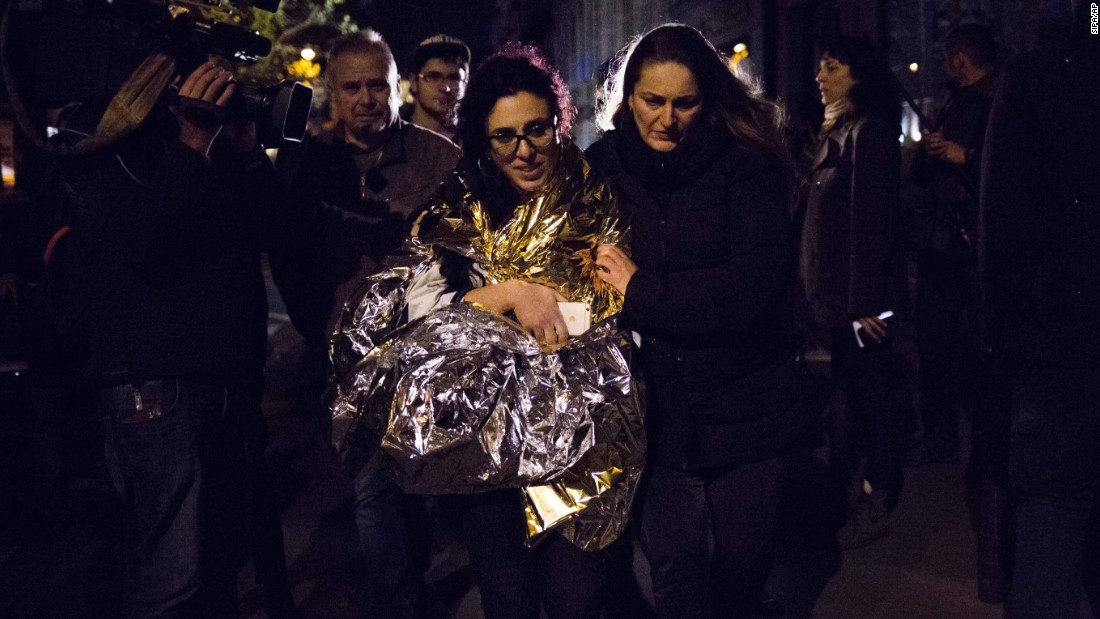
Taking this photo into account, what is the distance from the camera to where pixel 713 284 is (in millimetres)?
2375

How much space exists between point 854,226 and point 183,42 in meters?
2.90

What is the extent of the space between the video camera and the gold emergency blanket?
0.87 m

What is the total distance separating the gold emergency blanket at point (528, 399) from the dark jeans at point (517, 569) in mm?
207

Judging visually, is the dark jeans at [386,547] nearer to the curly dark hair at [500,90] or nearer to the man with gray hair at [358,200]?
the man with gray hair at [358,200]

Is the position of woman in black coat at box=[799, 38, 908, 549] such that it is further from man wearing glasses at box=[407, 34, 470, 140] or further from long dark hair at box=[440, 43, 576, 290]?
long dark hair at box=[440, 43, 576, 290]

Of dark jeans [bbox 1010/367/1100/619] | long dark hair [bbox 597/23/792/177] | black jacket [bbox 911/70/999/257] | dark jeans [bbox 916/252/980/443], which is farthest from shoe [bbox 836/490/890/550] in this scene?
long dark hair [bbox 597/23/792/177]

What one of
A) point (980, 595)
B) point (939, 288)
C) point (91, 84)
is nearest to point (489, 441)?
point (91, 84)

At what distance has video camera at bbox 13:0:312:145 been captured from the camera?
2.46 m

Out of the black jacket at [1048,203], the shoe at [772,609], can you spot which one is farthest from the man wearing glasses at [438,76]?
the black jacket at [1048,203]

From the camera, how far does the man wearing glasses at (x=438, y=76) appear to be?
14.6 feet

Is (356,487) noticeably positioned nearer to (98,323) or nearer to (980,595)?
(98,323)

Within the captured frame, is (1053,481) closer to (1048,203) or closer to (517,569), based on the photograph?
(1048,203)

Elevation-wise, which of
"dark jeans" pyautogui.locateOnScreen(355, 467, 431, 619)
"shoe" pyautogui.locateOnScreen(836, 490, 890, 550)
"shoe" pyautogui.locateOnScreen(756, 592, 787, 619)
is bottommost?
"shoe" pyautogui.locateOnScreen(756, 592, 787, 619)

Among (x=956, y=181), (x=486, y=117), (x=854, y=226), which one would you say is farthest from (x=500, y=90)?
(x=956, y=181)
